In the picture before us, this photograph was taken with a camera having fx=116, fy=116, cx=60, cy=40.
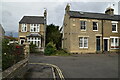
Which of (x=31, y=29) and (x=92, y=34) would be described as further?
(x=31, y=29)

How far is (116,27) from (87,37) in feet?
23.2

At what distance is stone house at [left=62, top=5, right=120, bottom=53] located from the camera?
72.2ft

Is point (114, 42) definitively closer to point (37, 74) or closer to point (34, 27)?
point (34, 27)

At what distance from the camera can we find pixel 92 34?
22.8 meters

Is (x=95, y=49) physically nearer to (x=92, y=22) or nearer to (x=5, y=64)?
(x=92, y=22)

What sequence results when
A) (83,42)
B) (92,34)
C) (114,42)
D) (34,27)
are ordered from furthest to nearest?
(34,27), (114,42), (92,34), (83,42)

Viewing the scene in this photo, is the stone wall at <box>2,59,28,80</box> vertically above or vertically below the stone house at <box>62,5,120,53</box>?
below

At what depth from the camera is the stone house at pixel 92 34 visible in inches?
866

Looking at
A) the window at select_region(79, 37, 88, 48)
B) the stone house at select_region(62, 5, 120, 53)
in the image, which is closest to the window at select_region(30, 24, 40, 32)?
the stone house at select_region(62, 5, 120, 53)

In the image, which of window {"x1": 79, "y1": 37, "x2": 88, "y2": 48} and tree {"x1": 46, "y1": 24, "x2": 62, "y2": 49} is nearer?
window {"x1": 79, "y1": 37, "x2": 88, "y2": 48}

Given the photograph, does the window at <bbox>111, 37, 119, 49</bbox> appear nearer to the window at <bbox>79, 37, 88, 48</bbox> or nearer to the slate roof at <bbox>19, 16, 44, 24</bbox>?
the window at <bbox>79, 37, 88, 48</bbox>

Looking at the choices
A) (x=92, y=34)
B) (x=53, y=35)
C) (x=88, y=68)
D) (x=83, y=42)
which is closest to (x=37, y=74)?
(x=88, y=68)

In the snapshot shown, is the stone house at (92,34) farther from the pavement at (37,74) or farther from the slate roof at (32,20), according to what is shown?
the pavement at (37,74)

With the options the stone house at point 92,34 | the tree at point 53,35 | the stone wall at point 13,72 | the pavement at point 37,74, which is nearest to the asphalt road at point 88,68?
the pavement at point 37,74
